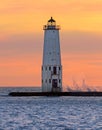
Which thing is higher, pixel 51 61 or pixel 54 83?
pixel 51 61

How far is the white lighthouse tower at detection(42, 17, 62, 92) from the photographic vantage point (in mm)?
120562

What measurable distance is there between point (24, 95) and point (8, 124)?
69604 millimetres

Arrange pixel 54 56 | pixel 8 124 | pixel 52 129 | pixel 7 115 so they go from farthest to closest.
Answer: pixel 54 56
pixel 7 115
pixel 8 124
pixel 52 129

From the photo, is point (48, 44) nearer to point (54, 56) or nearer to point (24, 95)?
point (54, 56)

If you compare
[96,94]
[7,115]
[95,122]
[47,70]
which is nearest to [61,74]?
[47,70]

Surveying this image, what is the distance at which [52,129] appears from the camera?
194 feet

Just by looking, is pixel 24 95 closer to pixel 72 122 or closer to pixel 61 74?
pixel 61 74

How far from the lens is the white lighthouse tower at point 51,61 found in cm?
12056

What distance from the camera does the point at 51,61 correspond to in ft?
397

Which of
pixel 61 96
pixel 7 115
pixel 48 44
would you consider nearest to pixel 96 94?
pixel 61 96

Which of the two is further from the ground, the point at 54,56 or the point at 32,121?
the point at 54,56

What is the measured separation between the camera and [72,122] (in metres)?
65.3

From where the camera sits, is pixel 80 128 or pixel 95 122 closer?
pixel 80 128

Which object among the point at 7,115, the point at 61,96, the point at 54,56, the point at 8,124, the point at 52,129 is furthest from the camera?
the point at 61,96
